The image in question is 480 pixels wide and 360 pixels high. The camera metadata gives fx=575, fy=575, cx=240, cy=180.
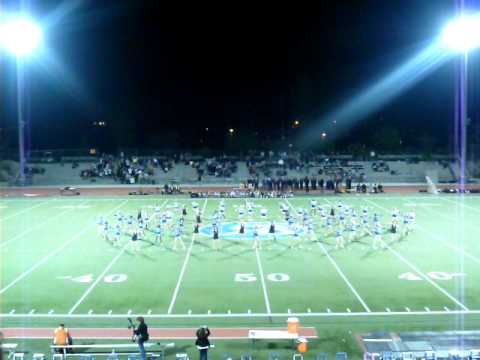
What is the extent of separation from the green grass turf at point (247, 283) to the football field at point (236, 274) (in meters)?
0.03

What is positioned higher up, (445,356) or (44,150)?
(44,150)

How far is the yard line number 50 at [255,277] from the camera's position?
573 inches

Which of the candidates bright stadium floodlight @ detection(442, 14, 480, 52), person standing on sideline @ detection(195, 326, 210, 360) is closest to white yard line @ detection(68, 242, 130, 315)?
person standing on sideline @ detection(195, 326, 210, 360)

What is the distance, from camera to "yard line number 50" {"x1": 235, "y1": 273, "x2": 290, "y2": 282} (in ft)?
47.7

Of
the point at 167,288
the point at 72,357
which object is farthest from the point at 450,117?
the point at 72,357

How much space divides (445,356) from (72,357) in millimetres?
6005

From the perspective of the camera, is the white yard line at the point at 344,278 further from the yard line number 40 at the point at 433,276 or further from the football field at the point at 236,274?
the yard line number 40 at the point at 433,276

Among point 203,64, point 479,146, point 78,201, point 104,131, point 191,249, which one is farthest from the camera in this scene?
point 104,131

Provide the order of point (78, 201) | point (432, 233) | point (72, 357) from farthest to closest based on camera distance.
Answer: point (78, 201)
point (432, 233)
point (72, 357)

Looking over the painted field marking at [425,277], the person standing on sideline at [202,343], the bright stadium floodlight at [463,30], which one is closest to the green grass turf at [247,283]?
the painted field marking at [425,277]

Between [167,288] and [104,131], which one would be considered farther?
[104,131]

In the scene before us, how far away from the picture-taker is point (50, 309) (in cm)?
1248

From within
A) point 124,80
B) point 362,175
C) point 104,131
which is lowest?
point 362,175

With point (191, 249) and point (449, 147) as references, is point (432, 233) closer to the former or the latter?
point (191, 249)
